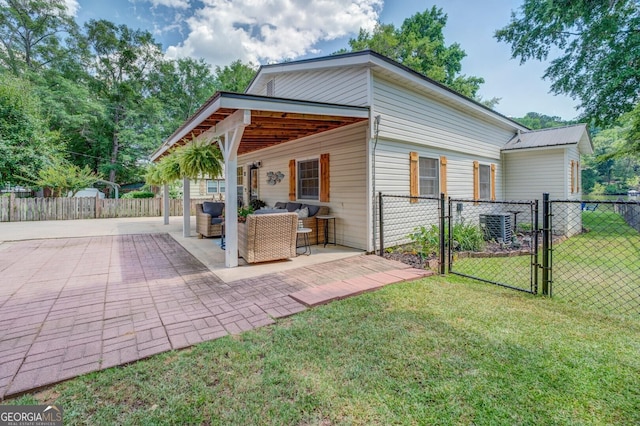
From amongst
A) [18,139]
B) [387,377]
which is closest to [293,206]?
[387,377]

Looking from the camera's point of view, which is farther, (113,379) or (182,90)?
(182,90)

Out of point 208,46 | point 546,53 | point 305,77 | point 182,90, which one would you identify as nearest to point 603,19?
point 546,53

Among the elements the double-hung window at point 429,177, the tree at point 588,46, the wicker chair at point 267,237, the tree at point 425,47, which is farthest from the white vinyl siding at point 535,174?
the tree at point 425,47

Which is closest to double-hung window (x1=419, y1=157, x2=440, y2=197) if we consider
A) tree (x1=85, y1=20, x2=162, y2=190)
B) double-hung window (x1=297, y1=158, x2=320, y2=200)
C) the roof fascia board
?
double-hung window (x1=297, y1=158, x2=320, y2=200)

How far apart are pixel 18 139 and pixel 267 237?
→ 1527cm

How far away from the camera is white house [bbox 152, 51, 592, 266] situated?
495 centimetres

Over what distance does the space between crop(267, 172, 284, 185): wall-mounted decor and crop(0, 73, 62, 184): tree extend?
463 inches

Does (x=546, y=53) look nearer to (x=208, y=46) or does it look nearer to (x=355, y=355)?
(x=355, y=355)

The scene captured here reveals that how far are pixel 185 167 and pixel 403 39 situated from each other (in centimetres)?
1970

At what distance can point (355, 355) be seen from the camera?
2270mm

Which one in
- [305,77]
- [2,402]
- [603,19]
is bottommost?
[2,402]

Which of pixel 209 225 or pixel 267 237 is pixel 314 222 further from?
pixel 209 225

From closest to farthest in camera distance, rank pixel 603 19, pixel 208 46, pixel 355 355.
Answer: pixel 355 355 → pixel 603 19 → pixel 208 46

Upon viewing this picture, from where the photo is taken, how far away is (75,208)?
13.0 m
